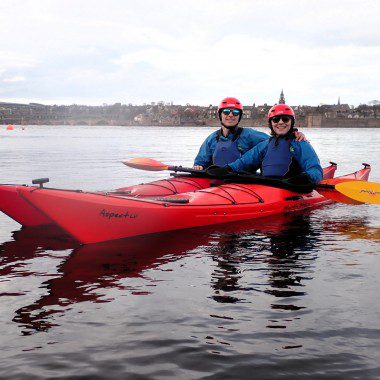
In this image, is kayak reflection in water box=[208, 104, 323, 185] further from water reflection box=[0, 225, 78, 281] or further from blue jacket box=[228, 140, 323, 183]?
water reflection box=[0, 225, 78, 281]

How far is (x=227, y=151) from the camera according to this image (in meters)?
10.9

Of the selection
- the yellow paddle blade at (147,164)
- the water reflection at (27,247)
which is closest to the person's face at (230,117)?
the yellow paddle blade at (147,164)

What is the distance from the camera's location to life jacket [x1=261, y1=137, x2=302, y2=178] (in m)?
9.93

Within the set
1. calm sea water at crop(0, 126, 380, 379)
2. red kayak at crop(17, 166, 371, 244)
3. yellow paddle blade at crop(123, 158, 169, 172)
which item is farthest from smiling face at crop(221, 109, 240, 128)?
calm sea water at crop(0, 126, 380, 379)

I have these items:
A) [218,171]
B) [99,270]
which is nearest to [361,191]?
[218,171]

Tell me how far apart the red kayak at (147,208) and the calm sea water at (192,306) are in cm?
23

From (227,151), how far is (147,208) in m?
3.50

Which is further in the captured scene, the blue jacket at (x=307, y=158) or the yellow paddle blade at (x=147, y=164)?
the yellow paddle blade at (x=147, y=164)

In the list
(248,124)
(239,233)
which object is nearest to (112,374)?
(239,233)

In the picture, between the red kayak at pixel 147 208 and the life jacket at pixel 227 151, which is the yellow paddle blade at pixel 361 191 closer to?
the red kayak at pixel 147 208

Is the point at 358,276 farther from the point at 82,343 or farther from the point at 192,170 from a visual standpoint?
the point at 192,170

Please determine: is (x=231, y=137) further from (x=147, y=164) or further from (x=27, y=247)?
(x=27, y=247)

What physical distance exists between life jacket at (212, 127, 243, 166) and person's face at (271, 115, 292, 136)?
1138mm

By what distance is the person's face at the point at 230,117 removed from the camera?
10719mm
